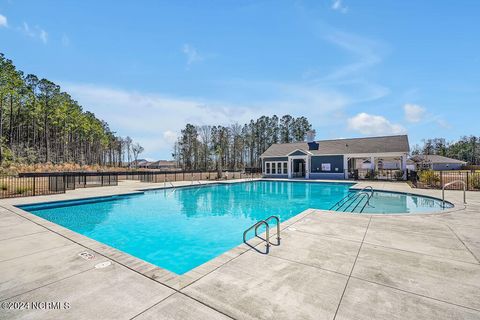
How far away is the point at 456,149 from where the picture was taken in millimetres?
64812

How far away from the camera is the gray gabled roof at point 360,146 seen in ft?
78.4

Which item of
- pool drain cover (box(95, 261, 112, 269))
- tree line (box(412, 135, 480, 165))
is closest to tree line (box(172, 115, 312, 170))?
tree line (box(412, 135, 480, 165))

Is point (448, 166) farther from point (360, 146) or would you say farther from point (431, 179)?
point (431, 179)

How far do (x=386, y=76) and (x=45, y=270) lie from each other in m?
18.7

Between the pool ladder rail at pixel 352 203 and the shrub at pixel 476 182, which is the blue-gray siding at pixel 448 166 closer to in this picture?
the shrub at pixel 476 182

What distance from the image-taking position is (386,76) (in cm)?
1487

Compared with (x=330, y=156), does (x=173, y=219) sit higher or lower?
lower

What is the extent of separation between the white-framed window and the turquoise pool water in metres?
15.1

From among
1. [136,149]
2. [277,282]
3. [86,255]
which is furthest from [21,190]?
[136,149]

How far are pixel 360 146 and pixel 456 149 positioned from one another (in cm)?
6246

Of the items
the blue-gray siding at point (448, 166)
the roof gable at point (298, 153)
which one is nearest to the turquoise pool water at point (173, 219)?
the roof gable at point (298, 153)

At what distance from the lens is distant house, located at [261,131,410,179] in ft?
79.0

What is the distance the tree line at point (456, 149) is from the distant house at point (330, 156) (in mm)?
50913

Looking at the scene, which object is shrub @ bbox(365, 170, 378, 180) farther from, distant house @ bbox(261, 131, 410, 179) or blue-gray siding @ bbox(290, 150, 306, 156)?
blue-gray siding @ bbox(290, 150, 306, 156)
